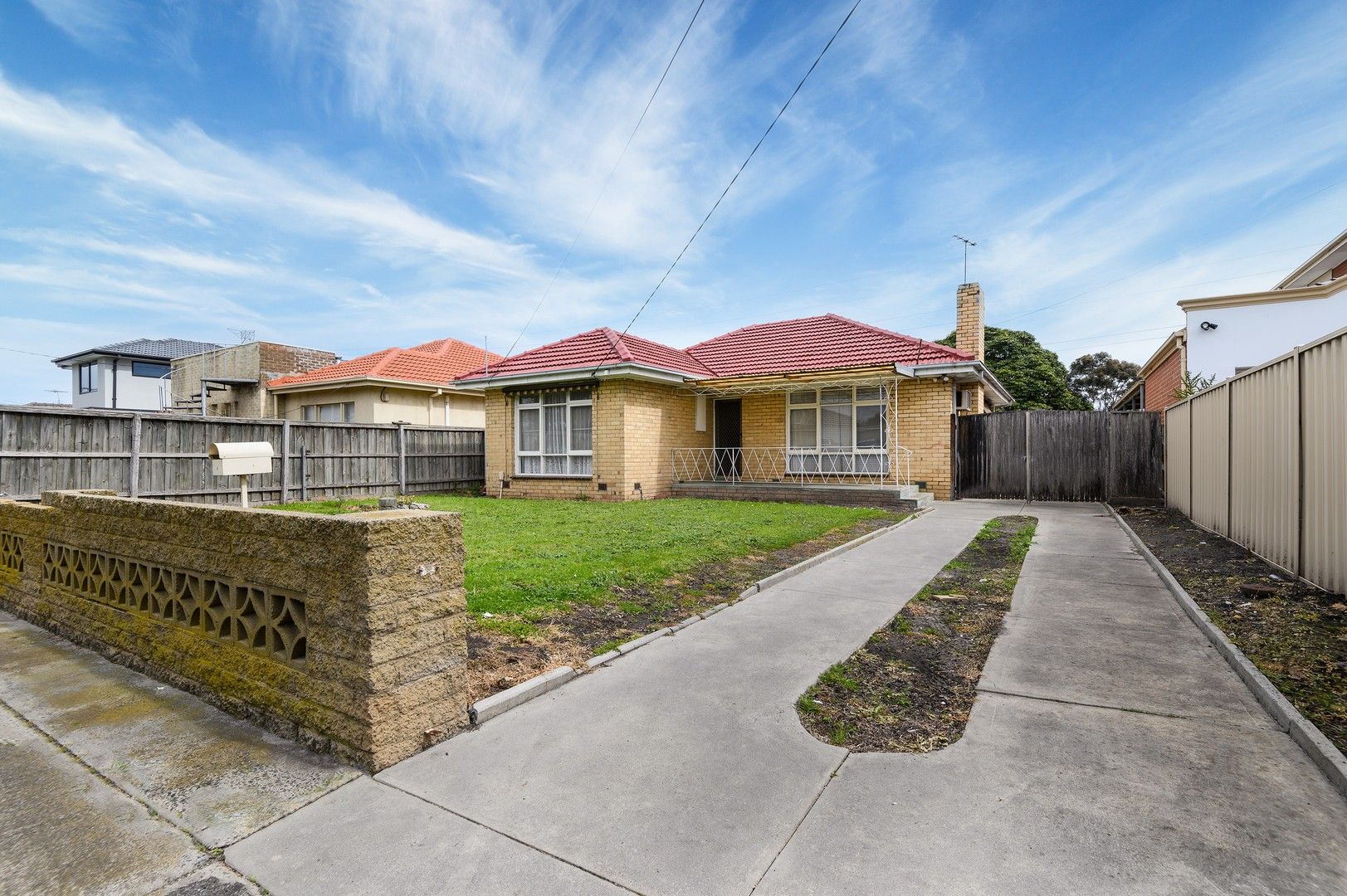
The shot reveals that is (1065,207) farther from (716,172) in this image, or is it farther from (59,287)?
(59,287)

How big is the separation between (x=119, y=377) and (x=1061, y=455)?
4657cm

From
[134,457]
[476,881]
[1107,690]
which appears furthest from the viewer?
[134,457]

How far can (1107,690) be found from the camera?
375 centimetres

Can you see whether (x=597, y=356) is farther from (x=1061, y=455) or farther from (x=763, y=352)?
(x=1061, y=455)

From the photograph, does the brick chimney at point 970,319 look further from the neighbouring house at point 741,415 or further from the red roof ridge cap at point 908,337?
the red roof ridge cap at point 908,337

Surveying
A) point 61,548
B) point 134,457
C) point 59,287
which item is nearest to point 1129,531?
point 61,548

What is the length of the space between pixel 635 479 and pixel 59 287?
21.0 meters

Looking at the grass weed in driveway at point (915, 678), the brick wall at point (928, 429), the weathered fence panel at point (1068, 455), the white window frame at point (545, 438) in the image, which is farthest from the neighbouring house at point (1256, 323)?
the white window frame at point (545, 438)

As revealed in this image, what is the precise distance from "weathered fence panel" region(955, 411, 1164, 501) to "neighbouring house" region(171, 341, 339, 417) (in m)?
25.6

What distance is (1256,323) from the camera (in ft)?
56.2

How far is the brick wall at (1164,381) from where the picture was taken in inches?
759

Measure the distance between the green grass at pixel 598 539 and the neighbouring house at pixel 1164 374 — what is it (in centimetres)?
1140

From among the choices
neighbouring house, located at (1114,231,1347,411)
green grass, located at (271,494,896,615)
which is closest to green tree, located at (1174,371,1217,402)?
neighbouring house, located at (1114,231,1347,411)

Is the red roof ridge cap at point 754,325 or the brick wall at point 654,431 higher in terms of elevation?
the red roof ridge cap at point 754,325
